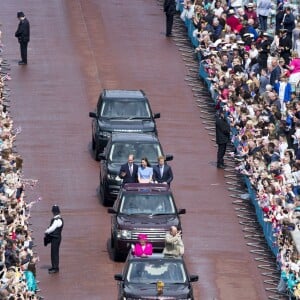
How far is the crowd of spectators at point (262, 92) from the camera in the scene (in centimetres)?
3894

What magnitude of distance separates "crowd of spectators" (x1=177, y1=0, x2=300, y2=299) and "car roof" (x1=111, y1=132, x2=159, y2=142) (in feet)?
8.40

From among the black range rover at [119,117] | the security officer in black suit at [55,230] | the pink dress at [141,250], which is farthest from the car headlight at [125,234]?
the black range rover at [119,117]

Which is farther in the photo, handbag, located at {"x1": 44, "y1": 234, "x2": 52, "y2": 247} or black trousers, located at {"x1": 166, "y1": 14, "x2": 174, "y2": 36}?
black trousers, located at {"x1": 166, "y1": 14, "x2": 174, "y2": 36}

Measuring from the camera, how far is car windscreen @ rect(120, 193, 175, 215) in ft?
127

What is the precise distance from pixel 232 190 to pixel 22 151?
673 cm

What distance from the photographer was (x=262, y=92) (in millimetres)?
48344

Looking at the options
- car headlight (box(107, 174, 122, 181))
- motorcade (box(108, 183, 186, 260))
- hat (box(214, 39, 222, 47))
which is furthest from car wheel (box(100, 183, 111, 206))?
hat (box(214, 39, 222, 47))

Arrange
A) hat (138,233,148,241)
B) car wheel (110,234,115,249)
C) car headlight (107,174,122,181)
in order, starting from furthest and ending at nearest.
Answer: car headlight (107,174,122,181), car wheel (110,234,115,249), hat (138,233,148,241)

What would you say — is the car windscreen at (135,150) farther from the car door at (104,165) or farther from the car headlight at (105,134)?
the car headlight at (105,134)

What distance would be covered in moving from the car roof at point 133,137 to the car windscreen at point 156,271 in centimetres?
912

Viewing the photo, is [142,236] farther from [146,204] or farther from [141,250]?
[141,250]

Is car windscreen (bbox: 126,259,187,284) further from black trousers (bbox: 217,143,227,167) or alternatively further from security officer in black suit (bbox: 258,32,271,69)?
security officer in black suit (bbox: 258,32,271,69)

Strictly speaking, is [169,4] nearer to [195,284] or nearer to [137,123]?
[137,123]

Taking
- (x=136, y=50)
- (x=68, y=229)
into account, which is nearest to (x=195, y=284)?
(x=68, y=229)
